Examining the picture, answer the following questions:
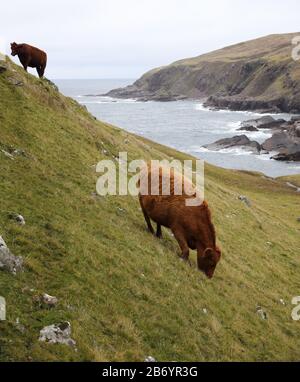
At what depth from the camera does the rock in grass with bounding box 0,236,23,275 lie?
12125 millimetres

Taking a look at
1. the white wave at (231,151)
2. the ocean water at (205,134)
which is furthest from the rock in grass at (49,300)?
the white wave at (231,151)

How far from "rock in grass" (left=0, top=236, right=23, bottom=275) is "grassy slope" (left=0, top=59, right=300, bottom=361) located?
0.70ft

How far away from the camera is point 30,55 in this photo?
104ft

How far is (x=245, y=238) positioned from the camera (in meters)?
30.0

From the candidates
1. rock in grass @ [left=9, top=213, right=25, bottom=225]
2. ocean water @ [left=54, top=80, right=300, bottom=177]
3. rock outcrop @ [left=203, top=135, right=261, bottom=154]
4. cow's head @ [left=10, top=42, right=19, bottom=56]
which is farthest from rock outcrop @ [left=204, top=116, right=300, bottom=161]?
rock in grass @ [left=9, top=213, right=25, bottom=225]

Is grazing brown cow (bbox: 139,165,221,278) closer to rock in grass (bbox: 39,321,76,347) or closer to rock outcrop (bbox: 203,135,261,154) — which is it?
rock in grass (bbox: 39,321,76,347)

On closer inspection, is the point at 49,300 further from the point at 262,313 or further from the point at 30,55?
the point at 30,55

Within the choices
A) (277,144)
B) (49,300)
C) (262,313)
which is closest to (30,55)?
(262,313)

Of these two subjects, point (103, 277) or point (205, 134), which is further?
point (205, 134)

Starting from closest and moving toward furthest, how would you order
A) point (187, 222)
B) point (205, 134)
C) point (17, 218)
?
1. point (17, 218)
2. point (187, 222)
3. point (205, 134)

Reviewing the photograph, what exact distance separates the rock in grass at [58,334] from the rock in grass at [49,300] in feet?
2.81

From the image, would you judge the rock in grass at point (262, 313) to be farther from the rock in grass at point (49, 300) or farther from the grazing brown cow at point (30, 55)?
the grazing brown cow at point (30, 55)

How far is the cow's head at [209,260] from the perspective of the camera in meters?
17.1

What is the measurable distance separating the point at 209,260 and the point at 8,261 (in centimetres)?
822
